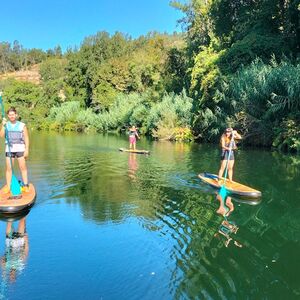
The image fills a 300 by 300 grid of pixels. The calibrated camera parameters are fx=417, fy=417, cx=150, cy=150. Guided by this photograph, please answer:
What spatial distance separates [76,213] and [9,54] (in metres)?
143

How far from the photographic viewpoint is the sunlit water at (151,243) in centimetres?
585

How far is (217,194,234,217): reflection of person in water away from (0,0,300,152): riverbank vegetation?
14.3m

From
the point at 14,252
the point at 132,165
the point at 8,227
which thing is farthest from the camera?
the point at 132,165

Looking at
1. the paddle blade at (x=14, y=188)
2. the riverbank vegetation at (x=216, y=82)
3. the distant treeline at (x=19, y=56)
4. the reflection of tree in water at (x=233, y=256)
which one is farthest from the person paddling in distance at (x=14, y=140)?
the distant treeline at (x=19, y=56)

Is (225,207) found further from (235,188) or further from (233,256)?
(233,256)

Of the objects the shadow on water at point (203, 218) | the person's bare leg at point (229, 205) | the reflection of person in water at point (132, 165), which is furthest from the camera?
the reflection of person in water at point (132, 165)

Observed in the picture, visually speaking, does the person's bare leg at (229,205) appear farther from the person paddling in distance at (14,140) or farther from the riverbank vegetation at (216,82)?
the riverbank vegetation at (216,82)

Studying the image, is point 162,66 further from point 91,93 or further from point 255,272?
point 255,272

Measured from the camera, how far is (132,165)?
61.2 ft

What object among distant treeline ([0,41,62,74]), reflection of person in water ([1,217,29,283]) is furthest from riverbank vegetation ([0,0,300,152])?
distant treeline ([0,41,62,74])

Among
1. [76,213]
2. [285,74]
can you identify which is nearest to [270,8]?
[285,74]

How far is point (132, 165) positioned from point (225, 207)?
8470 millimetres

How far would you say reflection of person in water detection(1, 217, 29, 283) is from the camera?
246 inches

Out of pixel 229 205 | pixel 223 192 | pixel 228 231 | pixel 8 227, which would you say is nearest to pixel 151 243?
pixel 228 231
